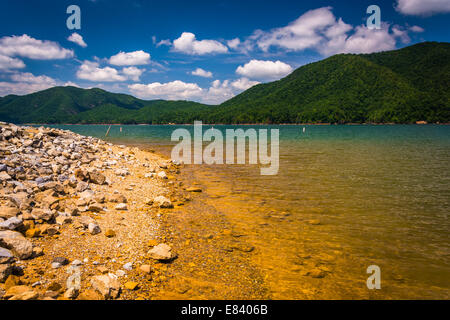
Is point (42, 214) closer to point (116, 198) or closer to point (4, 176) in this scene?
point (116, 198)

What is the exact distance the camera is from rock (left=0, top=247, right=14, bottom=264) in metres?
4.29

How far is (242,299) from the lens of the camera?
4.64 metres

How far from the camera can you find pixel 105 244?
602cm

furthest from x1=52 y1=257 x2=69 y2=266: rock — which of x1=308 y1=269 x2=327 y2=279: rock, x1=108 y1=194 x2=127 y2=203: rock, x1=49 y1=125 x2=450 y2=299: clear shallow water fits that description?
x1=308 y1=269 x2=327 y2=279: rock

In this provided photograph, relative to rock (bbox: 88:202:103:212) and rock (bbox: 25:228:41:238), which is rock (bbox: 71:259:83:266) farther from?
rock (bbox: 88:202:103:212)

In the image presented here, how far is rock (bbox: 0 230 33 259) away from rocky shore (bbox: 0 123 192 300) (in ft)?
0.05

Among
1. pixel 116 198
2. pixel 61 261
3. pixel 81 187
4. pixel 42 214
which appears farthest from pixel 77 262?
pixel 81 187

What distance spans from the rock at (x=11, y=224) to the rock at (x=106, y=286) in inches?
106

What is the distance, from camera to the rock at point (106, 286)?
13.8 feet

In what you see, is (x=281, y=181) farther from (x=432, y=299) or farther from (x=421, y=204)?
(x=432, y=299)

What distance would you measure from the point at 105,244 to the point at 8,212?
2518 mm
